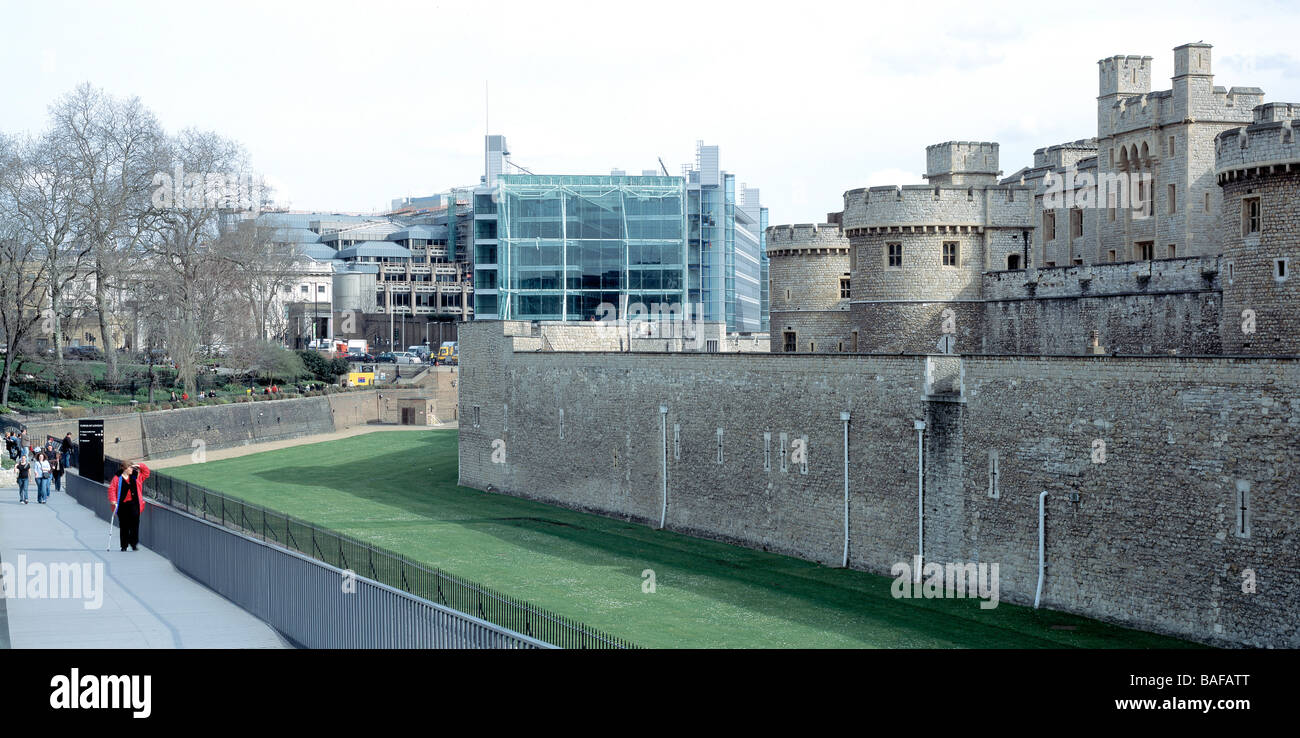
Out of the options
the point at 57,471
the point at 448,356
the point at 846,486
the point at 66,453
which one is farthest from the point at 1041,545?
the point at 448,356

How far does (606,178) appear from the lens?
79500 mm

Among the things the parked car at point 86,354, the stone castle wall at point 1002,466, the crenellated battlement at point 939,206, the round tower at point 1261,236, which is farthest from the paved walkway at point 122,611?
the parked car at point 86,354

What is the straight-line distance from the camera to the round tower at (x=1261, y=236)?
26.2 m

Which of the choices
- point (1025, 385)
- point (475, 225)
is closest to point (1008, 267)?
point (1025, 385)

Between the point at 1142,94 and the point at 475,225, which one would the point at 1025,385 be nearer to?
the point at 1142,94

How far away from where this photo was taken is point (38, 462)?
1359 inches

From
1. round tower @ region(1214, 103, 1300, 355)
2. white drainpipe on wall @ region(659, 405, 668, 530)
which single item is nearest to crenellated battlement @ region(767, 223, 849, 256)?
white drainpipe on wall @ region(659, 405, 668, 530)

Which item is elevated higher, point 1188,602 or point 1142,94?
point 1142,94

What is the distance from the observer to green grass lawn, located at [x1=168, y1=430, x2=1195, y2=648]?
23.7 m

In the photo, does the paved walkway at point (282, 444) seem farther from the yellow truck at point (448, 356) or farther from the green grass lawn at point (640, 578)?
the yellow truck at point (448, 356)

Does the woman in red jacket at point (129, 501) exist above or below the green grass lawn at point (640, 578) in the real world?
above

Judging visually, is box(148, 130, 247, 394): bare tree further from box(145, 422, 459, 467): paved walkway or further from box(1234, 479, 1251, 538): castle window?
box(1234, 479, 1251, 538): castle window
